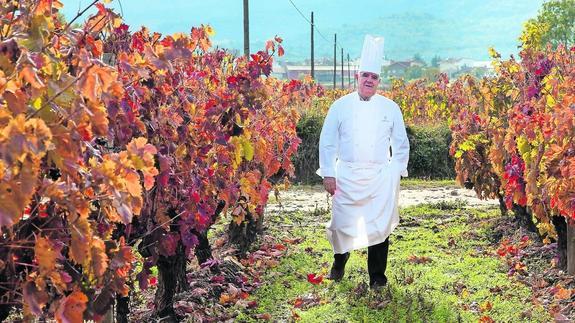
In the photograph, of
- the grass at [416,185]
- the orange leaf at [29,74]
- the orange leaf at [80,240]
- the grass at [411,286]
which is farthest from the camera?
the grass at [416,185]

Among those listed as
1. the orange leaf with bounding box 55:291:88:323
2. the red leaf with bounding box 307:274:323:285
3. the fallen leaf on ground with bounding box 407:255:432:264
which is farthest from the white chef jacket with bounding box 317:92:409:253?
the orange leaf with bounding box 55:291:88:323

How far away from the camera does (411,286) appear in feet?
23.8

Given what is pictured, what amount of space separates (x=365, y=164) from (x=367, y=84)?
25.3 inches

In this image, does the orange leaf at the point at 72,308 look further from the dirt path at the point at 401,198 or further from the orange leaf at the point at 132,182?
the dirt path at the point at 401,198

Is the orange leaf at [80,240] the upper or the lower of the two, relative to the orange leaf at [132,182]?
lower

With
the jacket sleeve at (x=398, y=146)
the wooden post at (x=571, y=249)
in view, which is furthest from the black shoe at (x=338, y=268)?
the wooden post at (x=571, y=249)

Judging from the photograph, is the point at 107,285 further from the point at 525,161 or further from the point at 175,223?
the point at 525,161

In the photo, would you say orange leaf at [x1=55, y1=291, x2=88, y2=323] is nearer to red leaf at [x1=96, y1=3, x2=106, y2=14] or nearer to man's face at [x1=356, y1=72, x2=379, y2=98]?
red leaf at [x1=96, y1=3, x2=106, y2=14]

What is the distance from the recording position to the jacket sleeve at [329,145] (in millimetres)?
7379

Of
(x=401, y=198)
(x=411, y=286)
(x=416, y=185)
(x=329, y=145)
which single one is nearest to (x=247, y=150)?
(x=329, y=145)

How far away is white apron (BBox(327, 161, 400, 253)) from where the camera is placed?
732cm

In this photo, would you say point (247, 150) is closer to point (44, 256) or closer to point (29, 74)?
point (44, 256)

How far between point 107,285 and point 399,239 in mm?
6761

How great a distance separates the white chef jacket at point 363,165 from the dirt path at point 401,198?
4.96 m
